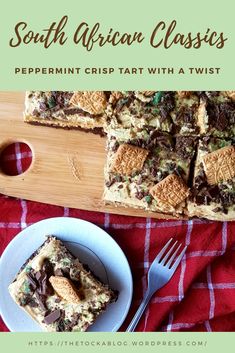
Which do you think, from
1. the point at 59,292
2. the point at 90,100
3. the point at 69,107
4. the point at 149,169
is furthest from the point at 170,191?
the point at 59,292

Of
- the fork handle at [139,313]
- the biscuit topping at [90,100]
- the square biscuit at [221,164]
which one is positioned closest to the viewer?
the square biscuit at [221,164]

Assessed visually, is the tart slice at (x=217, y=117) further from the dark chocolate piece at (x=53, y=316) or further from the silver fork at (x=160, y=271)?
the dark chocolate piece at (x=53, y=316)

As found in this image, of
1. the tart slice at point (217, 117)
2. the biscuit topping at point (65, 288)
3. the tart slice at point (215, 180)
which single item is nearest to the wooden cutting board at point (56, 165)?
the tart slice at point (215, 180)

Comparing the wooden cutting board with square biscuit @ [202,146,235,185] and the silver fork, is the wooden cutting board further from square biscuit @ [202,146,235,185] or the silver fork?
square biscuit @ [202,146,235,185]

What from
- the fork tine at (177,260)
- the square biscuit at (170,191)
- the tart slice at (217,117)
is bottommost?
the fork tine at (177,260)
